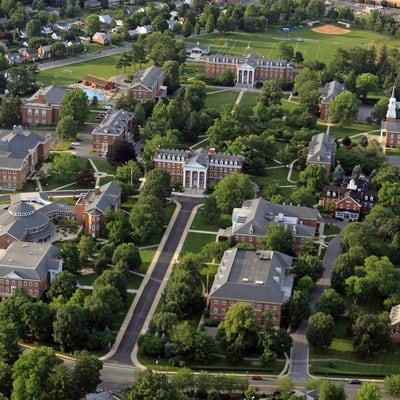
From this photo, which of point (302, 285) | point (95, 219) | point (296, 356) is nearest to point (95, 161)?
point (95, 219)

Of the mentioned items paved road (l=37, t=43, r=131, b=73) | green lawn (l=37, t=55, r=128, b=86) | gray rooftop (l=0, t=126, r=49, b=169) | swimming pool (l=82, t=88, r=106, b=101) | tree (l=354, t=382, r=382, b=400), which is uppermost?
tree (l=354, t=382, r=382, b=400)

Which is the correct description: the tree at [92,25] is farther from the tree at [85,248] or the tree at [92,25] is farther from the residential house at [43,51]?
the tree at [85,248]

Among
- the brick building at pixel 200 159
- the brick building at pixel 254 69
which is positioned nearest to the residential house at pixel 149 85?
the brick building at pixel 254 69

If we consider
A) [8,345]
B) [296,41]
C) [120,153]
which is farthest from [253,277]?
[296,41]

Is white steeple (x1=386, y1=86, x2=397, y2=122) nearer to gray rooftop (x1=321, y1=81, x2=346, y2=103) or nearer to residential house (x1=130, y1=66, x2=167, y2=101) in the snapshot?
gray rooftop (x1=321, y1=81, x2=346, y2=103)

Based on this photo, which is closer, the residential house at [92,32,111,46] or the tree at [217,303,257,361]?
the tree at [217,303,257,361]

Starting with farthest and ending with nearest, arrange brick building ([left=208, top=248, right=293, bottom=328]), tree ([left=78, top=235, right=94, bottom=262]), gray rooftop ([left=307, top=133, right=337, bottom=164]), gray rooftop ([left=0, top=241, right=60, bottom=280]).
→ gray rooftop ([left=307, top=133, right=337, bottom=164]) < tree ([left=78, top=235, right=94, bottom=262]) < gray rooftop ([left=0, top=241, right=60, bottom=280]) < brick building ([left=208, top=248, right=293, bottom=328])

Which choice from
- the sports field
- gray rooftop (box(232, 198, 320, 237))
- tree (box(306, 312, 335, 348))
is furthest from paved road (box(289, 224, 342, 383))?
the sports field
